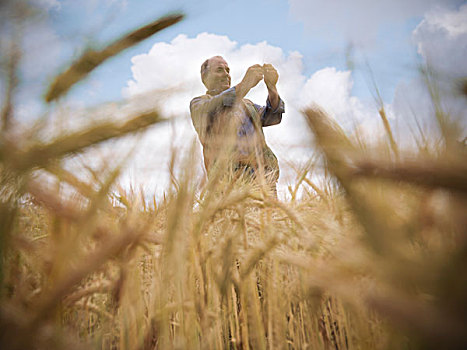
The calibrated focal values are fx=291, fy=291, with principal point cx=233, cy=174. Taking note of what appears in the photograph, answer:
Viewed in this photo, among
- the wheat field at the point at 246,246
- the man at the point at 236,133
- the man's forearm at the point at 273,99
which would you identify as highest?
the man's forearm at the point at 273,99

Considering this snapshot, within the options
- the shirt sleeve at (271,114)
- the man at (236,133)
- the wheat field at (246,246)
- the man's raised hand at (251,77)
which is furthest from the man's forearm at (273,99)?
the wheat field at (246,246)

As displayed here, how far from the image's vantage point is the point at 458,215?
0.15m

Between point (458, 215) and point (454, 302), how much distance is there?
0.04 meters

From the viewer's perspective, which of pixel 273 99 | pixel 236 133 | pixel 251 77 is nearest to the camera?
pixel 236 133

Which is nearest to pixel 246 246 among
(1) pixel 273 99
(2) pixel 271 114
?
(1) pixel 273 99

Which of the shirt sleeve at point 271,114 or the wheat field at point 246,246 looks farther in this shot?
the shirt sleeve at point 271,114

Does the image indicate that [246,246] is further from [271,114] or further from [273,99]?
[271,114]

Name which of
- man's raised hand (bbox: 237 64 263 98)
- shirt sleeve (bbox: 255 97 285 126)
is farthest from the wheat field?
shirt sleeve (bbox: 255 97 285 126)

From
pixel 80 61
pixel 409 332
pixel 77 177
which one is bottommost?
pixel 409 332

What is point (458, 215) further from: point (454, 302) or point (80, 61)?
point (80, 61)

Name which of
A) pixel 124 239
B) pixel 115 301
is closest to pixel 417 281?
pixel 124 239

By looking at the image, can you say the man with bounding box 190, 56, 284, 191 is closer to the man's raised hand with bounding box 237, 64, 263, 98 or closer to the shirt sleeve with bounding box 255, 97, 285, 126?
the man's raised hand with bounding box 237, 64, 263, 98

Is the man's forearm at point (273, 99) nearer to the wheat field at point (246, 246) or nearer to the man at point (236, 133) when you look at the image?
the man at point (236, 133)

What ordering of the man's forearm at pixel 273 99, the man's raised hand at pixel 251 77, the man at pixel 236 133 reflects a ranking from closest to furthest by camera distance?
the man at pixel 236 133
the man's raised hand at pixel 251 77
the man's forearm at pixel 273 99
